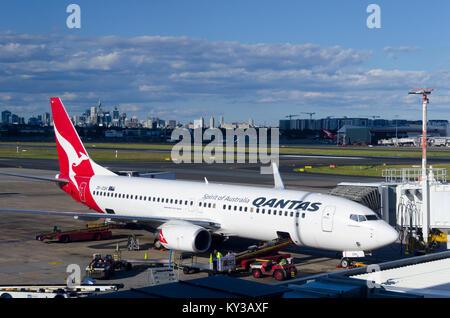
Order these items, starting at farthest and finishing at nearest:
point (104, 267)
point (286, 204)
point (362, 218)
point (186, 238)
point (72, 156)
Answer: point (72, 156) → point (286, 204) → point (186, 238) → point (362, 218) → point (104, 267)

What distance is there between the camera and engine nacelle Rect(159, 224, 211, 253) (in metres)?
30.9

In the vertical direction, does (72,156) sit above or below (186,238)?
above

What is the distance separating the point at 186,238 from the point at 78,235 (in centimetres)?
1091

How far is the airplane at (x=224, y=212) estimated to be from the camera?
29.5 meters

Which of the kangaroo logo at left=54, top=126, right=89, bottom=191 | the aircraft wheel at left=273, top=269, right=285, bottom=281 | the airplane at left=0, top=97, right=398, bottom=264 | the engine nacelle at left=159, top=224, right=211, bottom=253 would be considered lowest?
the aircraft wheel at left=273, top=269, right=285, bottom=281

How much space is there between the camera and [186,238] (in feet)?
→ 102

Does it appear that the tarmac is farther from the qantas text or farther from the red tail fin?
the red tail fin

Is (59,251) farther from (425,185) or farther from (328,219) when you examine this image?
(425,185)

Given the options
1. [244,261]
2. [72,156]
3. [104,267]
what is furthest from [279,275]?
[72,156]

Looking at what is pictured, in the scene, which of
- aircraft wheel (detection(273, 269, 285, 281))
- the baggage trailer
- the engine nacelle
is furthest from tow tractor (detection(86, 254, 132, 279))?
the baggage trailer

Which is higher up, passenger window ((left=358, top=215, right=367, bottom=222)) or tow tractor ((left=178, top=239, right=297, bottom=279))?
passenger window ((left=358, top=215, right=367, bottom=222))

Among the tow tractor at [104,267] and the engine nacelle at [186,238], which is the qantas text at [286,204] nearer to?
the engine nacelle at [186,238]

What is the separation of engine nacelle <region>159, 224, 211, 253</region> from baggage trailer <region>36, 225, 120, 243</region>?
8.78 meters
